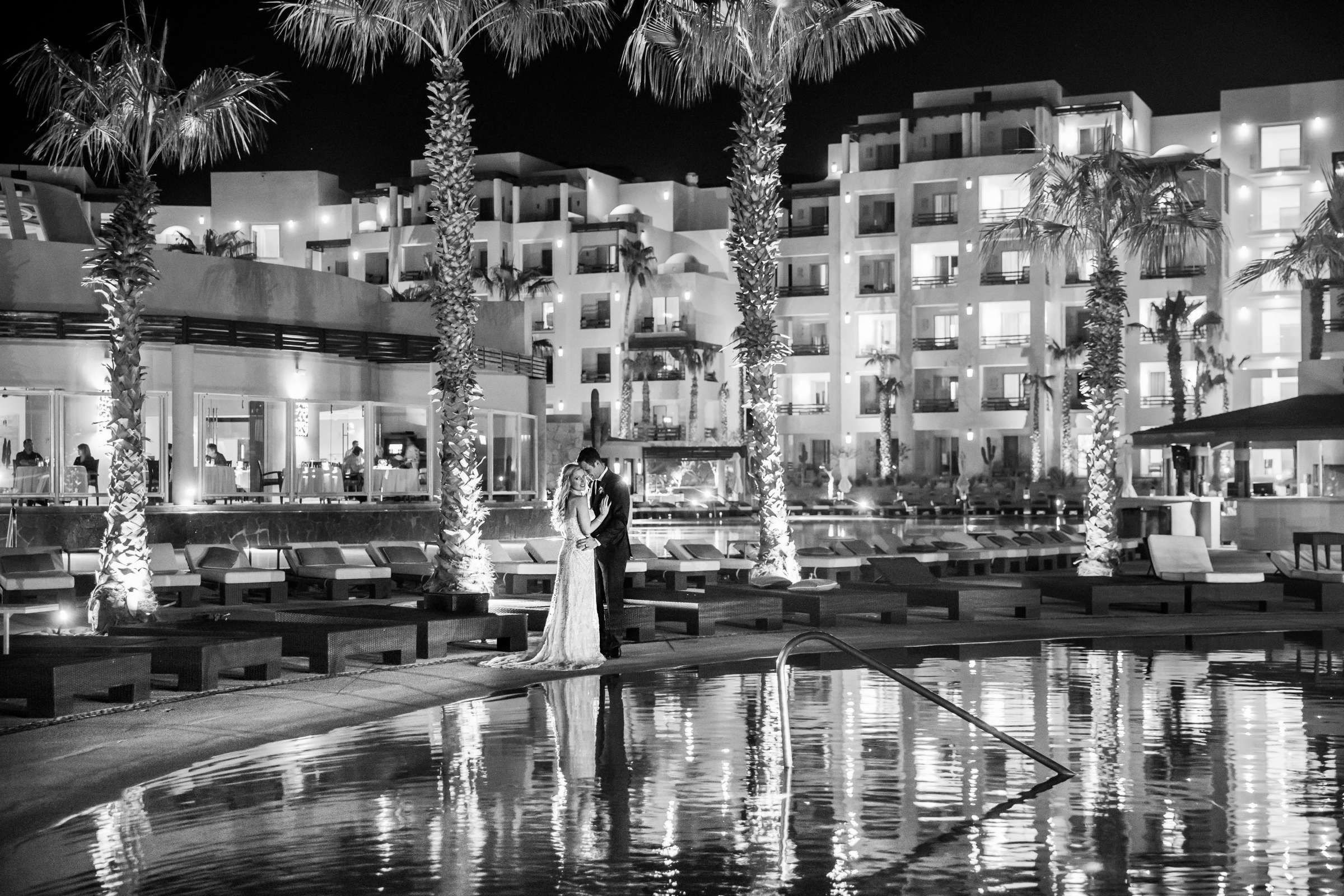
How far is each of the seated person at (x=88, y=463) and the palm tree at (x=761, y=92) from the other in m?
10.6

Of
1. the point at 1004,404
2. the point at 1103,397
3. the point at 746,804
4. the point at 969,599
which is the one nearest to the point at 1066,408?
the point at 1004,404

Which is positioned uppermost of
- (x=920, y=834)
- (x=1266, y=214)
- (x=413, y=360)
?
(x=1266, y=214)

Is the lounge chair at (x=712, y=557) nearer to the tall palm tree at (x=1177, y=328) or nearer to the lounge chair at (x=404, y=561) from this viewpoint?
the lounge chair at (x=404, y=561)

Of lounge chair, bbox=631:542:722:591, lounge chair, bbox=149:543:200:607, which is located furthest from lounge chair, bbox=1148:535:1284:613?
lounge chair, bbox=149:543:200:607

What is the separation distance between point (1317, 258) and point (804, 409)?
45.5m

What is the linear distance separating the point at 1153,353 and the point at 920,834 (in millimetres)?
62665

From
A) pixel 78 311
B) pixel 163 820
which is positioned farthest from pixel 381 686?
pixel 78 311

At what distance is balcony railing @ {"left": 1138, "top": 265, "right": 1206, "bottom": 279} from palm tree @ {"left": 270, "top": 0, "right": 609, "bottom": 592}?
53134mm

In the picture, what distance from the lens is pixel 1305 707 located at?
10.9 m

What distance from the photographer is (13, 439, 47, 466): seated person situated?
2266 cm

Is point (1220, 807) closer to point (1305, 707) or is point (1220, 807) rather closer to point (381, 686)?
point (1305, 707)

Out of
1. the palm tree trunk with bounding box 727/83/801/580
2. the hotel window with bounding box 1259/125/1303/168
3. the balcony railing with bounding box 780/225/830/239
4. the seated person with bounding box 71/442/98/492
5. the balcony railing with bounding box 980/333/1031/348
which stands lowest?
the seated person with bounding box 71/442/98/492

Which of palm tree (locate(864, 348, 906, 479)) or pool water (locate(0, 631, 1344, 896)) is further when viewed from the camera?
palm tree (locate(864, 348, 906, 479))

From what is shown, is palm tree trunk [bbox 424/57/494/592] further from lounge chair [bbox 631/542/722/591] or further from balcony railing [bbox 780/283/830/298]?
balcony railing [bbox 780/283/830/298]
